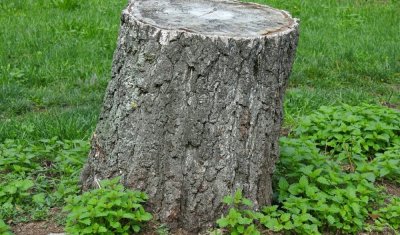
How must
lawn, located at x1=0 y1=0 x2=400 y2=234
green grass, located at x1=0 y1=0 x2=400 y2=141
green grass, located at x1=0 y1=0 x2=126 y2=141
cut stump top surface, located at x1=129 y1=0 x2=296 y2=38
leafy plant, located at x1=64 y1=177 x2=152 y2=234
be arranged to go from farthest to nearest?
green grass, located at x1=0 y1=0 x2=400 y2=141, green grass, located at x1=0 y1=0 x2=126 y2=141, lawn, located at x1=0 y1=0 x2=400 y2=234, cut stump top surface, located at x1=129 y1=0 x2=296 y2=38, leafy plant, located at x1=64 y1=177 x2=152 y2=234

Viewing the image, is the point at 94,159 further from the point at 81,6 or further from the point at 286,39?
the point at 81,6

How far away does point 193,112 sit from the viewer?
12.4 feet

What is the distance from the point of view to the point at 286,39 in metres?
3.93

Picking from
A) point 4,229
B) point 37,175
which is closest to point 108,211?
point 4,229

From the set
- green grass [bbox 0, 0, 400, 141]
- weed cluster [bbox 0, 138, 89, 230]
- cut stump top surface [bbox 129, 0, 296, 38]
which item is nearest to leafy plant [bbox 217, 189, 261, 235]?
cut stump top surface [bbox 129, 0, 296, 38]

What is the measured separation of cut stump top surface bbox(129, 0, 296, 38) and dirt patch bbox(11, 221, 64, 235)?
1.20 meters

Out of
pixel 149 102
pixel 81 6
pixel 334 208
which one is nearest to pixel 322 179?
pixel 334 208

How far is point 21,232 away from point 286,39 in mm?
1741

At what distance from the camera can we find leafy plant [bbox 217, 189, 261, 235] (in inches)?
148

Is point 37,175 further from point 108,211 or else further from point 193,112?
point 193,112

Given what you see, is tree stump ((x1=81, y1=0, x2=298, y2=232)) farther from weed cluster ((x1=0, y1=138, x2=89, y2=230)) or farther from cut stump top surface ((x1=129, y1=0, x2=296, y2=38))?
weed cluster ((x1=0, y1=138, x2=89, y2=230))

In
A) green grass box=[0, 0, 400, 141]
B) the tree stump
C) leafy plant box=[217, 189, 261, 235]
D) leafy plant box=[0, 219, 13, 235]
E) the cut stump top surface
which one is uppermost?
the cut stump top surface

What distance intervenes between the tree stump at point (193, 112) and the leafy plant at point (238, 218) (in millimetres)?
71

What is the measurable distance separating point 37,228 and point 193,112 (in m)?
1.08
